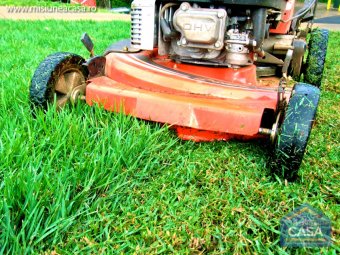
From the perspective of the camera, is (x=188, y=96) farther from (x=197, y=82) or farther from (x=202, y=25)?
(x=202, y=25)

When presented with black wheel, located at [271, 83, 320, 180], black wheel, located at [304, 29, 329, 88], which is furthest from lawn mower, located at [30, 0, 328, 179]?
black wheel, located at [304, 29, 329, 88]

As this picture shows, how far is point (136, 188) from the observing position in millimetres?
1626

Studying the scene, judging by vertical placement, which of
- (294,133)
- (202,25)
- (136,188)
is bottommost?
(136,188)

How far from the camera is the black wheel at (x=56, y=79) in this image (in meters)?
1.89

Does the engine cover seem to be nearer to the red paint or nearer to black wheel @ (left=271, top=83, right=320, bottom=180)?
the red paint

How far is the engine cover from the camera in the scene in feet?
6.17

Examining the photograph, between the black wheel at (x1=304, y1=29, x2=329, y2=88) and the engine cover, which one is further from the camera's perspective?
the black wheel at (x1=304, y1=29, x2=329, y2=88)

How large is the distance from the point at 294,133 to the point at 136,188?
0.69 m

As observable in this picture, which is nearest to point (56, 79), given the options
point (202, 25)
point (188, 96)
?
point (188, 96)

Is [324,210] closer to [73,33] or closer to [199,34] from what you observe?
[199,34]

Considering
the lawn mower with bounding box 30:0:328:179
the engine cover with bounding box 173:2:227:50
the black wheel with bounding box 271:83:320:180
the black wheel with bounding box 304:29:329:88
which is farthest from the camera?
the black wheel with bounding box 304:29:329:88

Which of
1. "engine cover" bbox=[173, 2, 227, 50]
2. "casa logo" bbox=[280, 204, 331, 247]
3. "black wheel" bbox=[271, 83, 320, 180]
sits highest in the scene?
"engine cover" bbox=[173, 2, 227, 50]

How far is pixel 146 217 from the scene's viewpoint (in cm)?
144

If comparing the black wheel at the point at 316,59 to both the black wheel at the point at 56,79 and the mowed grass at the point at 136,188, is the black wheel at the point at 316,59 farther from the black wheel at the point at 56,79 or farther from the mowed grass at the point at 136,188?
the black wheel at the point at 56,79
